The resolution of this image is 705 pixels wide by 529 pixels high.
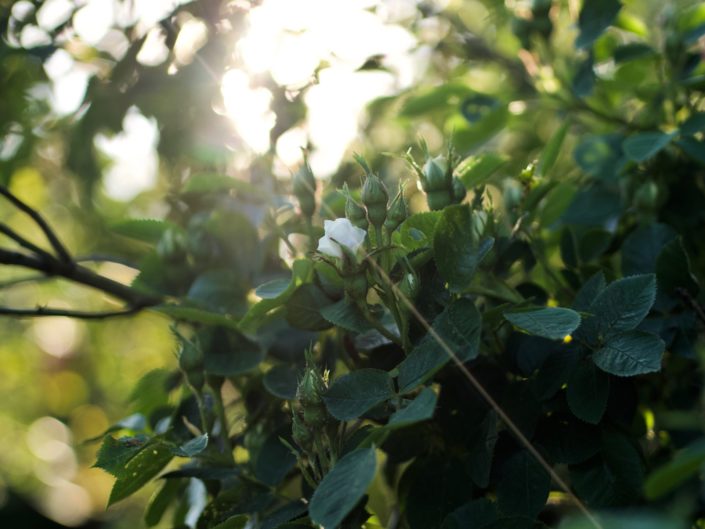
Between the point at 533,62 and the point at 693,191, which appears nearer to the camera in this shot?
the point at 693,191

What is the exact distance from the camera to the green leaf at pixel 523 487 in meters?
0.68

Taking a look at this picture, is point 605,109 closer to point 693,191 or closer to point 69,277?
point 693,191

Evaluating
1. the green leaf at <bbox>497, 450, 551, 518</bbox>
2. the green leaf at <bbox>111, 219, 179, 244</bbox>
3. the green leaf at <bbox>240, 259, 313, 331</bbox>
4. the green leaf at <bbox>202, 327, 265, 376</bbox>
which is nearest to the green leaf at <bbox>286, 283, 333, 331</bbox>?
the green leaf at <bbox>240, 259, 313, 331</bbox>

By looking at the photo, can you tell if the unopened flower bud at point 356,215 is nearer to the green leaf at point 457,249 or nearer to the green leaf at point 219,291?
the green leaf at point 457,249

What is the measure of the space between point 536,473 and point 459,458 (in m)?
0.09

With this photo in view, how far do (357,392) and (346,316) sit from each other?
67 millimetres

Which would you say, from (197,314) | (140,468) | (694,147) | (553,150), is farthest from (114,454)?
(694,147)

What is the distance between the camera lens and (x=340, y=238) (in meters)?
0.65

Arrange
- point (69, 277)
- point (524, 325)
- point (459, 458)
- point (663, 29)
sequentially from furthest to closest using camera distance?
1. point (663, 29)
2. point (69, 277)
3. point (459, 458)
4. point (524, 325)

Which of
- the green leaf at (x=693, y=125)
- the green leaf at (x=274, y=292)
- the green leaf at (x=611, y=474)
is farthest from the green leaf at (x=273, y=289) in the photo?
the green leaf at (x=693, y=125)

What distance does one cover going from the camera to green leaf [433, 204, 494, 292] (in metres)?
0.66

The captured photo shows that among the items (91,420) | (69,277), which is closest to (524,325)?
(69,277)

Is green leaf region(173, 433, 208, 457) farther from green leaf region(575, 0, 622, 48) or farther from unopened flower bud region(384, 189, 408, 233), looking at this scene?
green leaf region(575, 0, 622, 48)

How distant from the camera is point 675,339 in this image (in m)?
0.81
